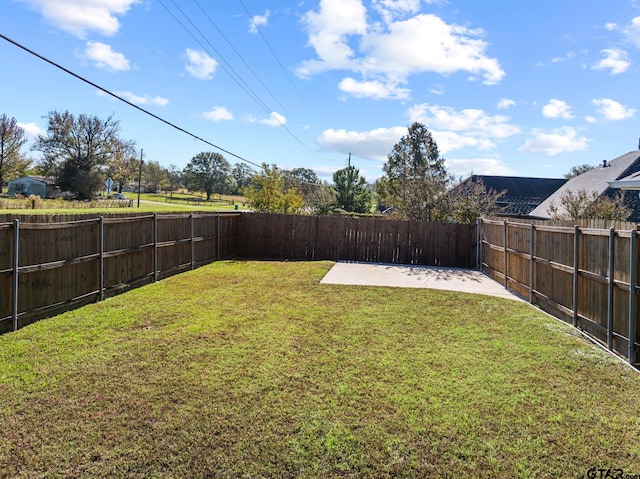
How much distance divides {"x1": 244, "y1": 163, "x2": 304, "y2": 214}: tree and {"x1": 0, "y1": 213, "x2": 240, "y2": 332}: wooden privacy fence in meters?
6.93

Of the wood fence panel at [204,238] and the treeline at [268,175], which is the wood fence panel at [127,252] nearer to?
the wood fence panel at [204,238]

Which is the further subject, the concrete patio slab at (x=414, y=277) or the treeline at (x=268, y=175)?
the treeline at (x=268, y=175)

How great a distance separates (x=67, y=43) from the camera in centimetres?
792

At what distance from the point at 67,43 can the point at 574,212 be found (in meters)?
15.2

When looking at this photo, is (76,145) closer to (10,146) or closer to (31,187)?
(10,146)

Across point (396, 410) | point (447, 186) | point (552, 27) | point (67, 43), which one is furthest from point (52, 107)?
point (396, 410)

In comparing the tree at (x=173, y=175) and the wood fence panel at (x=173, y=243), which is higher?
the tree at (x=173, y=175)

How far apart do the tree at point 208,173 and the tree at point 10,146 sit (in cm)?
2331

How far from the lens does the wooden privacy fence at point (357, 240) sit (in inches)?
468

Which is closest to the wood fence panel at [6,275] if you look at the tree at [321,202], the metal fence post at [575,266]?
the metal fence post at [575,266]

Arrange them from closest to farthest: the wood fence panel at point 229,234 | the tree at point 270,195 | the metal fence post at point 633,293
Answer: the metal fence post at point 633,293 < the wood fence panel at point 229,234 < the tree at point 270,195

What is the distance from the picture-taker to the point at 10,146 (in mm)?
39281

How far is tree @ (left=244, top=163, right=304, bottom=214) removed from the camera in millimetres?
16438

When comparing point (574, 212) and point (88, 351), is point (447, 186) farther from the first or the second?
→ point (88, 351)
